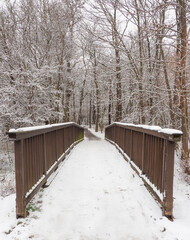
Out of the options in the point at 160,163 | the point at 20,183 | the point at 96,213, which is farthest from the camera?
the point at 160,163

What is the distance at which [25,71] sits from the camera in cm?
896

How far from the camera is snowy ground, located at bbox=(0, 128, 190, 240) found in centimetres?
241

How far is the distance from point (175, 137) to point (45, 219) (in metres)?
2.30

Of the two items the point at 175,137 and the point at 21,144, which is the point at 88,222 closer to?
the point at 21,144

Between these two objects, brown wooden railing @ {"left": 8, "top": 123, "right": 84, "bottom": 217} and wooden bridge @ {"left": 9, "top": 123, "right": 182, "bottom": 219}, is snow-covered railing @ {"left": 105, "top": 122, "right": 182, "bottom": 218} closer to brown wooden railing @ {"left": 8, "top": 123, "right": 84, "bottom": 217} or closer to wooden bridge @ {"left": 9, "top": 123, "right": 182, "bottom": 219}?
wooden bridge @ {"left": 9, "top": 123, "right": 182, "bottom": 219}

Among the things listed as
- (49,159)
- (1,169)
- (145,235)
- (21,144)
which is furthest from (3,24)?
(145,235)

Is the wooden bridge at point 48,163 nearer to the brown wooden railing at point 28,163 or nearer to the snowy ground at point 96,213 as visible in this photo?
the brown wooden railing at point 28,163

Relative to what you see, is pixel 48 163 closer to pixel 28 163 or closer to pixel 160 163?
pixel 28 163

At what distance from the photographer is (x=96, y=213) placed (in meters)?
2.88

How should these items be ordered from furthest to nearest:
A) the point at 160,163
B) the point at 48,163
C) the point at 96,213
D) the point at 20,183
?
the point at 48,163 → the point at 160,163 → the point at 96,213 → the point at 20,183

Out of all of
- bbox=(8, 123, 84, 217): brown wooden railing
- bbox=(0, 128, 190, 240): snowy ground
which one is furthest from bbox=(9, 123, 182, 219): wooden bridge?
bbox=(0, 128, 190, 240): snowy ground

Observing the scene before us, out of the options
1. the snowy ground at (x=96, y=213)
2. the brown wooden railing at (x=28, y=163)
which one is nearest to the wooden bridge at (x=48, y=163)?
the brown wooden railing at (x=28, y=163)

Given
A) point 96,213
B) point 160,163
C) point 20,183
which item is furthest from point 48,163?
point 160,163

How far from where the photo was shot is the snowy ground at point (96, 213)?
2410mm
